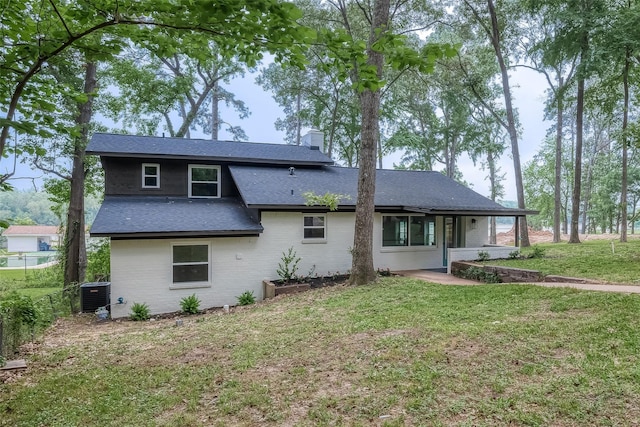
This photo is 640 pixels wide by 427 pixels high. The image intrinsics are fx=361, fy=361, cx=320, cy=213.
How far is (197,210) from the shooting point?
11.7 metres

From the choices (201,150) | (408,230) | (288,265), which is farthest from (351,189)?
(201,150)

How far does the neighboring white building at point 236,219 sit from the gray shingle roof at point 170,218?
3 cm


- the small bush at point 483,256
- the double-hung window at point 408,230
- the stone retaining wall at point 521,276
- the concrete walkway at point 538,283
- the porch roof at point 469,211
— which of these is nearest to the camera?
the concrete walkway at point 538,283

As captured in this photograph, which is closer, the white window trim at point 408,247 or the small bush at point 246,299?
the small bush at point 246,299

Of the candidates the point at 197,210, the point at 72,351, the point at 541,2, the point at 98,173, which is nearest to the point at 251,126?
the point at 98,173

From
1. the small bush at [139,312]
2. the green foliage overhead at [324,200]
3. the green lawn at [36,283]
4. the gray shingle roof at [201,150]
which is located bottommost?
the green lawn at [36,283]

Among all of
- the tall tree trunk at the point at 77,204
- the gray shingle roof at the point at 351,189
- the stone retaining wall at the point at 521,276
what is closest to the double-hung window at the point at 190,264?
the gray shingle roof at the point at 351,189

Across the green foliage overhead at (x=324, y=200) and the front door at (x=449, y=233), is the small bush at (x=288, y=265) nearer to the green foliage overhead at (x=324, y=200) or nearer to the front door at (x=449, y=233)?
the green foliage overhead at (x=324, y=200)

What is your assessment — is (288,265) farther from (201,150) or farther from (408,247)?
(201,150)

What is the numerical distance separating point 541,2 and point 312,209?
15534 millimetres

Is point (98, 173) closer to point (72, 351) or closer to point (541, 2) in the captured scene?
point (72, 351)

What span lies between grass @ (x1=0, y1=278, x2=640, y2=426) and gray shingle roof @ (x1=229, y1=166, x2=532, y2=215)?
5525 millimetres

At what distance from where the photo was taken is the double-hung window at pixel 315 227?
1229 cm

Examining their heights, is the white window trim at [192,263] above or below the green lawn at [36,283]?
above
